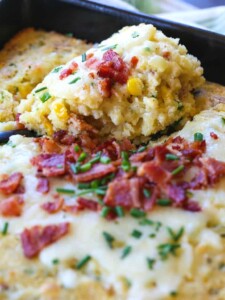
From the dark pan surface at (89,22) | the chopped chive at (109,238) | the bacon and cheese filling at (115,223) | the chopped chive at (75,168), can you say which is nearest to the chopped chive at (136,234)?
the bacon and cheese filling at (115,223)

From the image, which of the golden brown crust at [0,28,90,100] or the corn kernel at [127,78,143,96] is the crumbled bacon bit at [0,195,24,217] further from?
the golden brown crust at [0,28,90,100]

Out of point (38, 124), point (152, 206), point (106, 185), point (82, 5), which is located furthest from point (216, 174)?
point (82, 5)

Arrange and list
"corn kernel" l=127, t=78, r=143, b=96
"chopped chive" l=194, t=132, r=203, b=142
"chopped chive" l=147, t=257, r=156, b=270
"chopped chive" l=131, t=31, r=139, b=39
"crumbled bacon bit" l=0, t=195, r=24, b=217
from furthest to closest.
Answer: "chopped chive" l=131, t=31, r=139, b=39 < "corn kernel" l=127, t=78, r=143, b=96 < "chopped chive" l=194, t=132, r=203, b=142 < "crumbled bacon bit" l=0, t=195, r=24, b=217 < "chopped chive" l=147, t=257, r=156, b=270

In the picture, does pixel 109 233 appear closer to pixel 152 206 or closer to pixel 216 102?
pixel 152 206

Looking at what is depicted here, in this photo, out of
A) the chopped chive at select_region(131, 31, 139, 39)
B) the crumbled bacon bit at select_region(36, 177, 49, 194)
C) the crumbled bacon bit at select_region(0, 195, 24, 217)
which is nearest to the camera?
the crumbled bacon bit at select_region(0, 195, 24, 217)

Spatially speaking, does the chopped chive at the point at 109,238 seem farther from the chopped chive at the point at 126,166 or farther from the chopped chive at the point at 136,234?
the chopped chive at the point at 126,166

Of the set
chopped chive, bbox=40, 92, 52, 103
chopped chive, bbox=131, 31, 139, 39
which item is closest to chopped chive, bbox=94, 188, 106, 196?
chopped chive, bbox=40, 92, 52, 103
